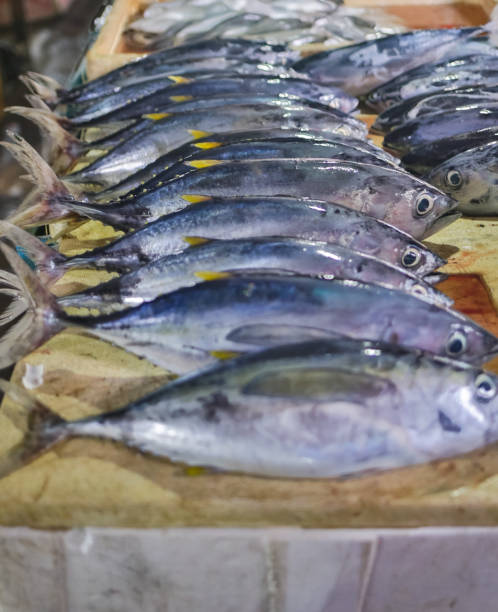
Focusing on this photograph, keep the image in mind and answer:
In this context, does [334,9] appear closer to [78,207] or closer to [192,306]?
[78,207]

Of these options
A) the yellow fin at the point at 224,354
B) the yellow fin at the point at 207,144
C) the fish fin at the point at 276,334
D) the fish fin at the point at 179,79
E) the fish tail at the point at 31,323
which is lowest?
the yellow fin at the point at 224,354

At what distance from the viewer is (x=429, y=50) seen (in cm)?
350

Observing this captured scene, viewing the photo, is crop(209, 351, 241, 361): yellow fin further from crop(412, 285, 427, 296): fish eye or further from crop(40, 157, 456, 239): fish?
crop(40, 157, 456, 239): fish

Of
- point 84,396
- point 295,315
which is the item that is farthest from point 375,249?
point 84,396

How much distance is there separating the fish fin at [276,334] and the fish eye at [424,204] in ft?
2.43

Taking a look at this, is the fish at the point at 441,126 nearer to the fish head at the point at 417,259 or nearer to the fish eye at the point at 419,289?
the fish head at the point at 417,259

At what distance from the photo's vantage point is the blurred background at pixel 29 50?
5934 millimetres

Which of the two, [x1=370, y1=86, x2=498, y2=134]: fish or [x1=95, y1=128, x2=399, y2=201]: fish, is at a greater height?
[x1=95, y1=128, x2=399, y2=201]: fish

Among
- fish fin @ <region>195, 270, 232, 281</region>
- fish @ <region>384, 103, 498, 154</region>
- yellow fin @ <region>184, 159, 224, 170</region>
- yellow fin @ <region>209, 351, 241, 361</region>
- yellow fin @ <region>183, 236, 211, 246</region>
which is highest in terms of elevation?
yellow fin @ <region>184, 159, 224, 170</region>

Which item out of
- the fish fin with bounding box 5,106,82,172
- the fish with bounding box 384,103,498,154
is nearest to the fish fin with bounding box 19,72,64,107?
the fish fin with bounding box 5,106,82,172

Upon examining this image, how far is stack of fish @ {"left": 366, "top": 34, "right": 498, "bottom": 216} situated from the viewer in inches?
94.9

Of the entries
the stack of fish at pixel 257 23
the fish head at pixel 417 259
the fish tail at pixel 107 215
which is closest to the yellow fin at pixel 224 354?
the fish head at pixel 417 259

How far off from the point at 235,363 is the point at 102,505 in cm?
41

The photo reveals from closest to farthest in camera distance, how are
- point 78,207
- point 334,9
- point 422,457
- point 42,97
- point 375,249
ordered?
point 422,457 → point 375,249 → point 78,207 → point 42,97 → point 334,9
